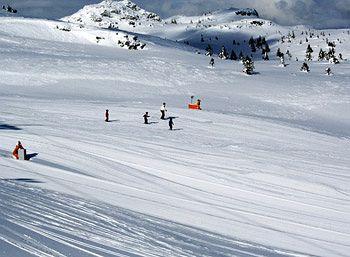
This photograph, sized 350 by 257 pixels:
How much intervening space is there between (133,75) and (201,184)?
41834 millimetres

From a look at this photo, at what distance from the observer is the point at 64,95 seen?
44.5 m

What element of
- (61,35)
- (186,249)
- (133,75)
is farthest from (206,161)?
(61,35)

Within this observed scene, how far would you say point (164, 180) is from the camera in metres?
19.2

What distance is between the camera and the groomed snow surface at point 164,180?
12.2 m

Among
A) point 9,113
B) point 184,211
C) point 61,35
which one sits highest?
point 61,35

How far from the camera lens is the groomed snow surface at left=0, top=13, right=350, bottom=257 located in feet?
40.1

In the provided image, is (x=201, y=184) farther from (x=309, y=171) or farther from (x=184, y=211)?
(x=309, y=171)

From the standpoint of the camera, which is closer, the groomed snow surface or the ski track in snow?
the ski track in snow

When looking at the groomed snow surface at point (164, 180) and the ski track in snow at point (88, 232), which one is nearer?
the ski track in snow at point (88, 232)

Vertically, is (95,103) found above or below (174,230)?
above

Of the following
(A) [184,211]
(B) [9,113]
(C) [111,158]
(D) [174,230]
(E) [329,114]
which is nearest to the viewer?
(D) [174,230]

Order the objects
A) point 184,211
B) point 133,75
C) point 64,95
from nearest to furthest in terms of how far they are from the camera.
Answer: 1. point 184,211
2. point 64,95
3. point 133,75

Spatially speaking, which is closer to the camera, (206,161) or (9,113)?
(206,161)

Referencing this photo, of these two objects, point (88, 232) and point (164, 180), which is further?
point (164, 180)
